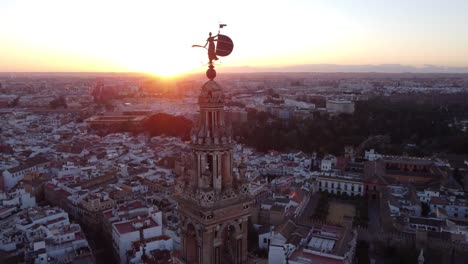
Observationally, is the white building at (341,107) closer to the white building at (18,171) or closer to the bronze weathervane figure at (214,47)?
the white building at (18,171)

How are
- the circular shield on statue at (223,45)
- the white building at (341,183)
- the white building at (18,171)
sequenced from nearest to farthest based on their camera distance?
the circular shield on statue at (223,45) → the white building at (18,171) → the white building at (341,183)

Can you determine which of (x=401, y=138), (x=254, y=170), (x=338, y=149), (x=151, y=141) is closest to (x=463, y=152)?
(x=401, y=138)

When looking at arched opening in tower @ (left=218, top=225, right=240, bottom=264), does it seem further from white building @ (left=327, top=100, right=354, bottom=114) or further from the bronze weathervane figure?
white building @ (left=327, top=100, right=354, bottom=114)

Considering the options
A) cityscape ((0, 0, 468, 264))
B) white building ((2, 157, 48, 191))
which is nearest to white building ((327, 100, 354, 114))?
cityscape ((0, 0, 468, 264))

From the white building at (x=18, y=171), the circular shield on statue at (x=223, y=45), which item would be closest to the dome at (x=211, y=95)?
the circular shield on statue at (x=223, y=45)

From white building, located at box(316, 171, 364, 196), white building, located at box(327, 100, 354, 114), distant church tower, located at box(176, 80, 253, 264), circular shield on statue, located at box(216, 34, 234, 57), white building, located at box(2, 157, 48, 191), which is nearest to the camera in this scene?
distant church tower, located at box(176, 80, 253, 264)

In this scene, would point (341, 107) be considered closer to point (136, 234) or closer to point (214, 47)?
point (136, 234)

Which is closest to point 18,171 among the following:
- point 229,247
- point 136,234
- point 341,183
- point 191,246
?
point 136,234
